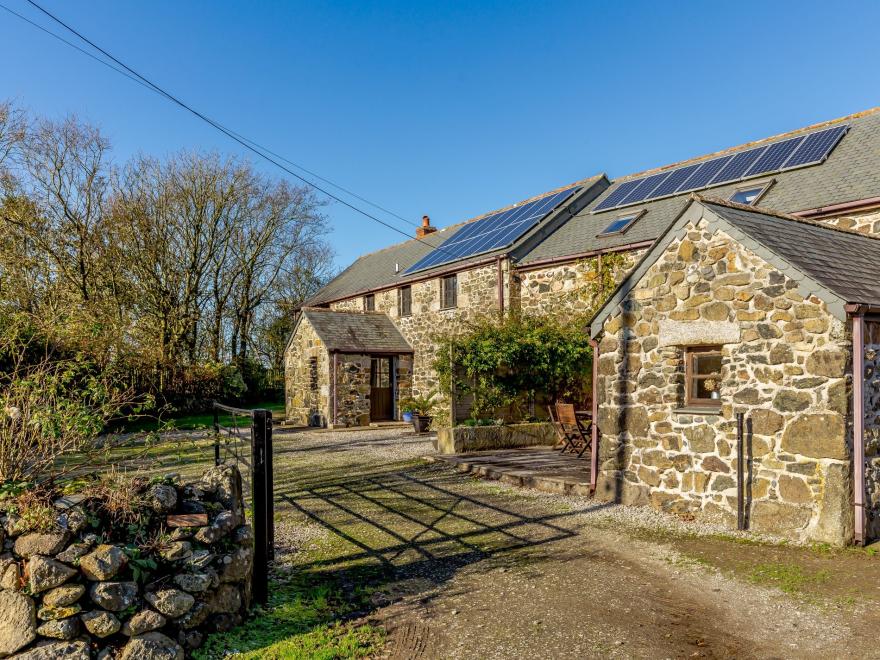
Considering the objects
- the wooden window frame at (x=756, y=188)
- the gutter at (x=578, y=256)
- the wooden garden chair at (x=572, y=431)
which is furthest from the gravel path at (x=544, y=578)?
the wooden window frame at (x=756, y=188)

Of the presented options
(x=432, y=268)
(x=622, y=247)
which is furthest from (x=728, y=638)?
(x=432, y=268)

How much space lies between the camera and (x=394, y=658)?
416 centimetres

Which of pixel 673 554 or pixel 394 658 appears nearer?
pixel 394 658

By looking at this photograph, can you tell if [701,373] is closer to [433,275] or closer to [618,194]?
[618,194]

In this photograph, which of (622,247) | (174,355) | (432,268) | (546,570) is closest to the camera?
(546,570)

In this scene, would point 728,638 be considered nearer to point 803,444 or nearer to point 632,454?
point 803,444

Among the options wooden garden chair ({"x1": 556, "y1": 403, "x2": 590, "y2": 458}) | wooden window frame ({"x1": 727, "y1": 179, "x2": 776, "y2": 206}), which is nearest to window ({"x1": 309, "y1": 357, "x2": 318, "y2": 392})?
wooden garden chair ({"x1": 556, "y1": 403, "x2": 590, "y2": 458})

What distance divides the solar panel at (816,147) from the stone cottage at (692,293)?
53 mm

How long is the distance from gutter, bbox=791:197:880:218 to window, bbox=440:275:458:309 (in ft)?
32.7

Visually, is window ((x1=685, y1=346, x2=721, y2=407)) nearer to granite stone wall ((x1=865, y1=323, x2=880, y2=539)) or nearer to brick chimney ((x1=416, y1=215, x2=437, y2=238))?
granite stone wall ((x1=865, y1=323, x2=880, y2=539))

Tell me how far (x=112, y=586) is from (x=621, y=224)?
1440 cm

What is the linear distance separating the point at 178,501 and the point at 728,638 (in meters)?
4.24

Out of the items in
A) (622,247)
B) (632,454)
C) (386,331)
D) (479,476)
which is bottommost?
(479,476)

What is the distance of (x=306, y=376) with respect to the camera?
2116cm
